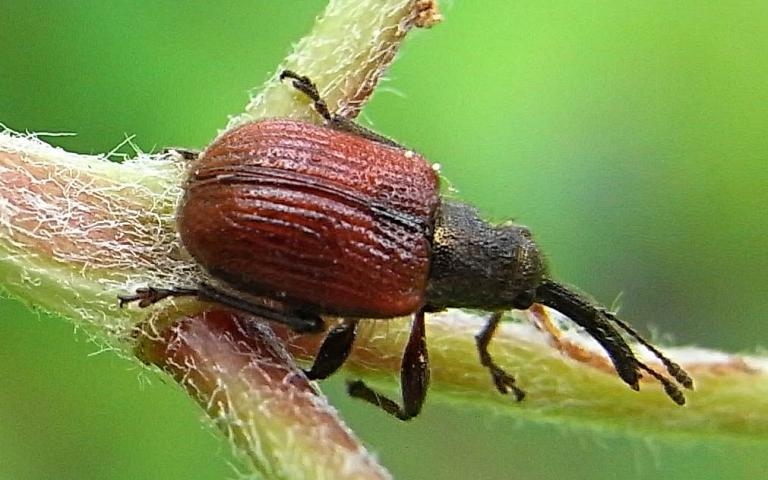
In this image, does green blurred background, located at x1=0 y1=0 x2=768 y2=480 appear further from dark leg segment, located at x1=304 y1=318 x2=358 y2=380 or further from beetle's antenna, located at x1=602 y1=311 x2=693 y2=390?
dark leg segment, located at x1=304 y1=318 x2=358 y2=380

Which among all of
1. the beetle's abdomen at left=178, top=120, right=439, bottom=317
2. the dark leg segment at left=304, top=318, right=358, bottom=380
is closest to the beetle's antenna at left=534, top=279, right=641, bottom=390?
the beetle's abdomen at left=178, top=120, right=439, bottom=317

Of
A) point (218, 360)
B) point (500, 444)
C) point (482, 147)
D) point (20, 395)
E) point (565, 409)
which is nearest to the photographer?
point (218, 360)

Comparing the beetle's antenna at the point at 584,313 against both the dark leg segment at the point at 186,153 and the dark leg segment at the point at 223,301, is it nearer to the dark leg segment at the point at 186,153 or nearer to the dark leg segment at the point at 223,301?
the dark leg segment at the point at 223,301

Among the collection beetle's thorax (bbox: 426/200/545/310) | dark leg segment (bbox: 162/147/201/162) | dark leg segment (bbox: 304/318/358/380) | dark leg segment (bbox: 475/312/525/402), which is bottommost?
dark leg segment (bbox: 475/312/525/402)

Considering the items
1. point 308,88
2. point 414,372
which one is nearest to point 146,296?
point 308,88

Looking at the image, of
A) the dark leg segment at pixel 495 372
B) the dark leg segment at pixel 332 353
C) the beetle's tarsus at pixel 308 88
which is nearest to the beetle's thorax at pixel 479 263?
the dark leg segment at pixel 495 372

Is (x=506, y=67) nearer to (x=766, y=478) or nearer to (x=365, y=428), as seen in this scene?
(x=365, y=428)

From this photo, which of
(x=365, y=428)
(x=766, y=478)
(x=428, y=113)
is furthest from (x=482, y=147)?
(x=766, y=478)
